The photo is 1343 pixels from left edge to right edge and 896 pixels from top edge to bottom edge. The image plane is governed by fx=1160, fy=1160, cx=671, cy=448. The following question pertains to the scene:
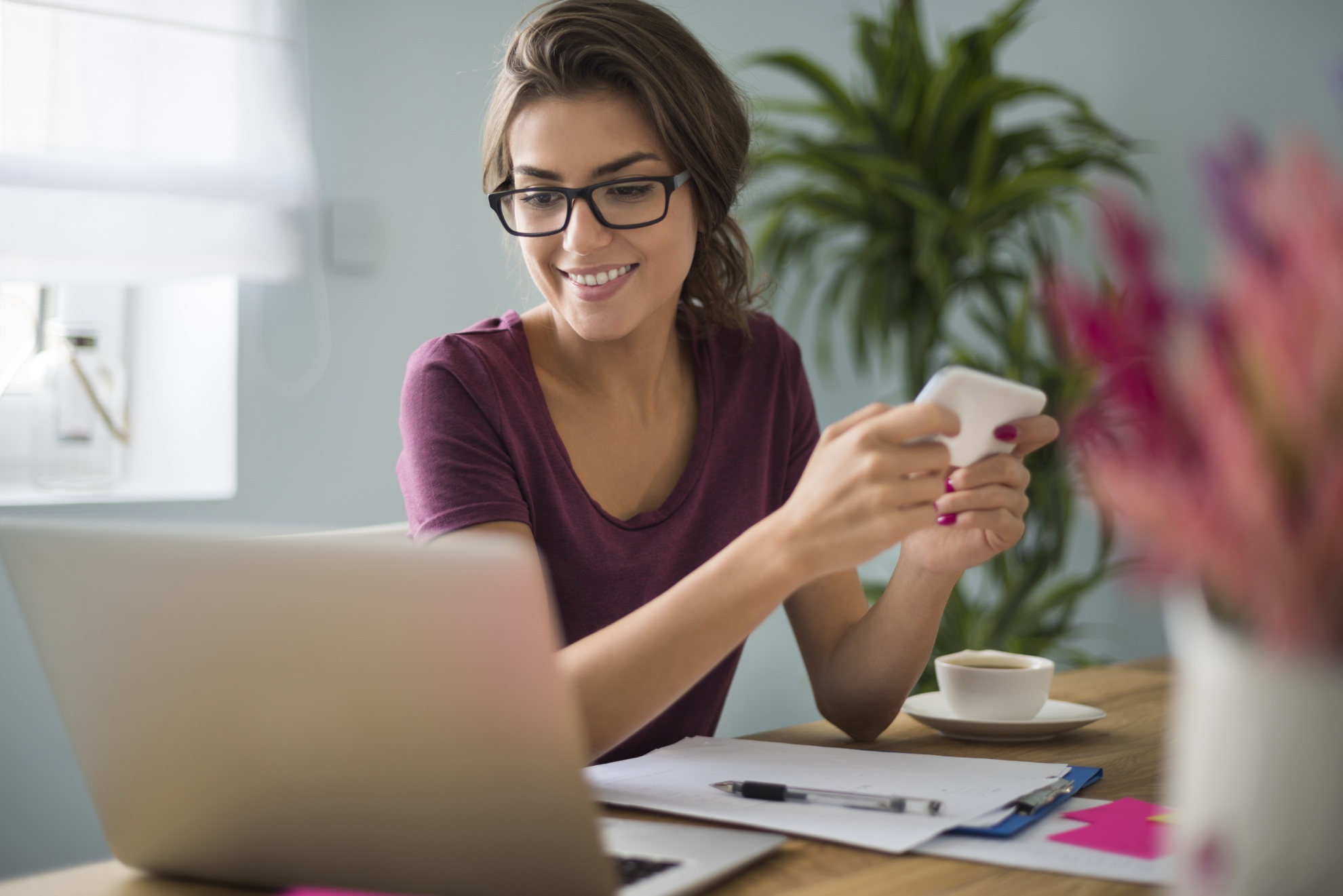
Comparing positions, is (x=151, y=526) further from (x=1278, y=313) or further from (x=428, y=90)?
(x=428, y=90)

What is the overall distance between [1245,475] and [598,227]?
939 mm

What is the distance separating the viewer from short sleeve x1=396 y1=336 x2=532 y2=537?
3.76ft

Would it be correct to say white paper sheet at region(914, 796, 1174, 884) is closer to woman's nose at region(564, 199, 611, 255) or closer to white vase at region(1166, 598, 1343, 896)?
white vase at region(1166, 598, 1343, 896)

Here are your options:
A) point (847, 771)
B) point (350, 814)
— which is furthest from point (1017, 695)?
point (350, 814)

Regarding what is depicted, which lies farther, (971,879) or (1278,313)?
(971,879)

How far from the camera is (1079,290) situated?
1.58 feet

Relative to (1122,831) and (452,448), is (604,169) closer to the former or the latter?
(452,448)

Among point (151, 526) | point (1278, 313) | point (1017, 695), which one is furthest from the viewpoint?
point (1017, 695)

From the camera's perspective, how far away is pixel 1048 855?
74 cm

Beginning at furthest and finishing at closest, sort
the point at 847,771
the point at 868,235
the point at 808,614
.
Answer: the point at 868,235 → the point at 808,614 → the point at 847,771

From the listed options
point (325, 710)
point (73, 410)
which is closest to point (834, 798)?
point (325, 710)

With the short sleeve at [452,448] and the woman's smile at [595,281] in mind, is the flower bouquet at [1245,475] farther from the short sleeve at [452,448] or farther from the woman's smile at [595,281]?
the woman's smile at [595,281]

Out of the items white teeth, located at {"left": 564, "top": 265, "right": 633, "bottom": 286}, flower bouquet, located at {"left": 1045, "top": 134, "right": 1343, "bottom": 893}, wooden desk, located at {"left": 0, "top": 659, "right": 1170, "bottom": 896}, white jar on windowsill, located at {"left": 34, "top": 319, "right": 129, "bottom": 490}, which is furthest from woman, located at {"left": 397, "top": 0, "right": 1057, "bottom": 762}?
white jar on windowsill, located at {"left": 34, "top": 319, "right": 129, "bottom": 490}

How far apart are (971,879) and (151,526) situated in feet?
1.72
